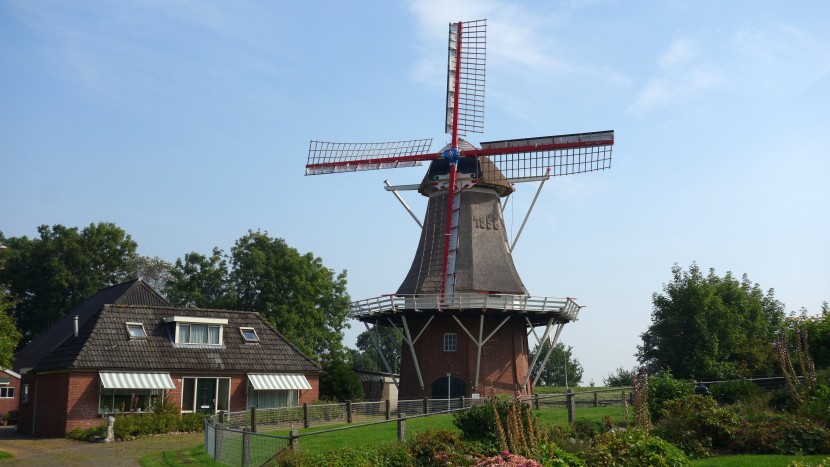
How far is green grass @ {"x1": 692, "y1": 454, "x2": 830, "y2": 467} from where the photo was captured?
42.7 ft

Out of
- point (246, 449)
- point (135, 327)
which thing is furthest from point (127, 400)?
point (246, 449)

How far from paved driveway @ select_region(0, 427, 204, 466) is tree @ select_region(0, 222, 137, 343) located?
30.4 metres

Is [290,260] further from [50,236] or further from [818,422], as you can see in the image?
[818,422]

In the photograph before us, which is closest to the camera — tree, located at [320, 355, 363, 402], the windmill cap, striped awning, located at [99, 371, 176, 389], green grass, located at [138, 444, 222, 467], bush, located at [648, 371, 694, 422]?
bush, located at [648, 371, 694, 422]

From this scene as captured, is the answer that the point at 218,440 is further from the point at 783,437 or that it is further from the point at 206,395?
the point at 206,395

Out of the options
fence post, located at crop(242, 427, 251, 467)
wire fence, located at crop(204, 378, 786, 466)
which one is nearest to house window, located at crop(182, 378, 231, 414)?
wire fence, located at crop(204, 378, 786, 466)

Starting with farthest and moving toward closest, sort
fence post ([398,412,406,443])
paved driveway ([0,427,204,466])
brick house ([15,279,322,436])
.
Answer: brick house ([15,279,322,436]) → paved driveway ([0,427,204,466]) → fence post ([398,412,406,443])

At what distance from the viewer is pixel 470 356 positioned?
31.9 m

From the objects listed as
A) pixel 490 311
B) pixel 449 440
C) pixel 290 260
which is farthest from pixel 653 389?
pixel 290 260

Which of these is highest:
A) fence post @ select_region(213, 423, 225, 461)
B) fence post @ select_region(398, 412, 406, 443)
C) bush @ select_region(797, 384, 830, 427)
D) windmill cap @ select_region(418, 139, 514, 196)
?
windmill cap @ select_region(418, 139, 514, 196)

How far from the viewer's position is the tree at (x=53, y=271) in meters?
55.6

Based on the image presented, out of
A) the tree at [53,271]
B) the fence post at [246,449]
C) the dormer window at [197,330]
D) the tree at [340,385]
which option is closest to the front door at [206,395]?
the dormer window at [197,330]

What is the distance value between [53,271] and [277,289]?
18.5 meters

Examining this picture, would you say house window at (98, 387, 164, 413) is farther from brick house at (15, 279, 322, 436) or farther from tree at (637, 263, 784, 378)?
tree at (637, 263, 784, 378)
